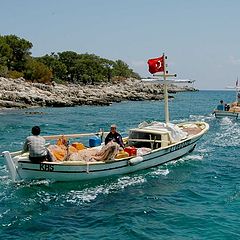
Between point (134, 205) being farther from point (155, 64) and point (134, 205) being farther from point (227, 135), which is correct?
point (227, 135)

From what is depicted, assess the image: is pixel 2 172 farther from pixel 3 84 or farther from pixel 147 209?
pixel 3 84

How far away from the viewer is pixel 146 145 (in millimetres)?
22047

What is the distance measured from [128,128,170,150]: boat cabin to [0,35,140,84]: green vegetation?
62.3m

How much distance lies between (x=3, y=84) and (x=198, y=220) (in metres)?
57.4

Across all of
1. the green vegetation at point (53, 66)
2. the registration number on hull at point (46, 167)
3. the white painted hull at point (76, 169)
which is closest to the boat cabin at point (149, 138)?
the white painted hull at point (76, 169)

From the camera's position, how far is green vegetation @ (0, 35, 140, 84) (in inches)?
3501

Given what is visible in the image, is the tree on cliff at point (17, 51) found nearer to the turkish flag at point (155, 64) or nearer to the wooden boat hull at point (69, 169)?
the turkish flag at point (155, 64)

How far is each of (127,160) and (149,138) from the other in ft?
10.1

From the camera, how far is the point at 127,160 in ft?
62.4

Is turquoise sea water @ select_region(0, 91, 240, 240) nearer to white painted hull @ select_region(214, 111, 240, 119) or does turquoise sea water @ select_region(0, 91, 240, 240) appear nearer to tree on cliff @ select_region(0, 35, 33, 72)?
white painted hull @ select_region(214, 111, 240, 119)

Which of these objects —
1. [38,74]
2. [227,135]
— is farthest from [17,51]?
[227,135]

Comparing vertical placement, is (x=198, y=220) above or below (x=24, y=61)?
below

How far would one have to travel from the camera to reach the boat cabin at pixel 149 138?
21420 millimetres

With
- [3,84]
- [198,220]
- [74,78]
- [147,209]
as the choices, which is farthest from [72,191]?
[74,78]
